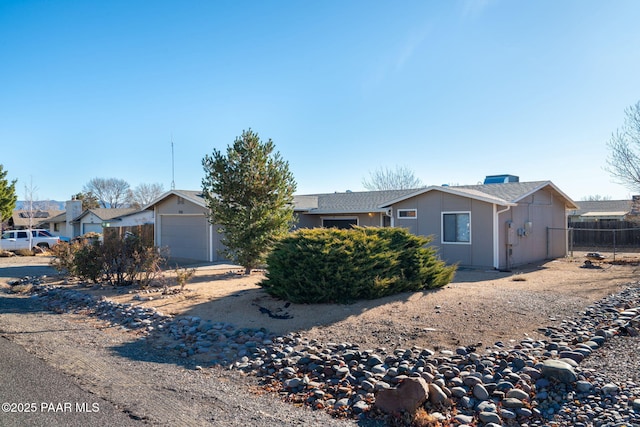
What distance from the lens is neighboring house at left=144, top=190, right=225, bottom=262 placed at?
797 inches

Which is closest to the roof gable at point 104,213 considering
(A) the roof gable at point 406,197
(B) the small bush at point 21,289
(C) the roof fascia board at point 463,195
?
(A) the roof gable at point 406,197

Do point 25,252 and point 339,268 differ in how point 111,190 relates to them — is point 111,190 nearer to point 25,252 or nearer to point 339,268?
point 25,252

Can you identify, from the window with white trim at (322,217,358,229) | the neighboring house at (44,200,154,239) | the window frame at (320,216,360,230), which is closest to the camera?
the window frame at (320,216,360,230)

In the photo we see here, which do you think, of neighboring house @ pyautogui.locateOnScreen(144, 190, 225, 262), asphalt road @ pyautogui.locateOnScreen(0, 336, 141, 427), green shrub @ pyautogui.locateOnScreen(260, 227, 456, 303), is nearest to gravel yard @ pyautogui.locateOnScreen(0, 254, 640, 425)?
asphalt road @ pyautogui.locateOnScreen(0, 336, 141, 427)

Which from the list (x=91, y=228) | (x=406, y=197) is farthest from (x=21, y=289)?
(x=91, y=228)

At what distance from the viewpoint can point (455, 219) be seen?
1705 centimetres

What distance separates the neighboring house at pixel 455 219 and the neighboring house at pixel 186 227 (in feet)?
0.14

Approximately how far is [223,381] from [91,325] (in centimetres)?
429

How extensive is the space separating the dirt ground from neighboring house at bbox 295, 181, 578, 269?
3.80m

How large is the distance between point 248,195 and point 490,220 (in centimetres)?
823

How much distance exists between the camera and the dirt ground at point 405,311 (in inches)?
282

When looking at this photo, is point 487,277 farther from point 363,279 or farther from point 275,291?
point 275,291

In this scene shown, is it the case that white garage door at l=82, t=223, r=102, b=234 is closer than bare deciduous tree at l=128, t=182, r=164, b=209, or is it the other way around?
white garage door at l=82, t=223, r=102, b=234

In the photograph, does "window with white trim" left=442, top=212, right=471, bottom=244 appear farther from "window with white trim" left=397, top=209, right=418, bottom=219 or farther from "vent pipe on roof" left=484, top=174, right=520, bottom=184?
"vent pipe on roof" left=484, top=174, right=520, bottom=184
